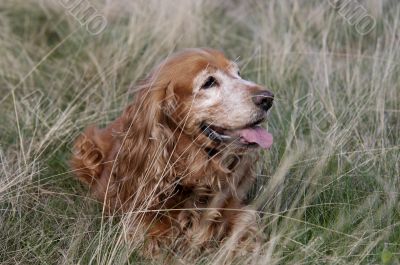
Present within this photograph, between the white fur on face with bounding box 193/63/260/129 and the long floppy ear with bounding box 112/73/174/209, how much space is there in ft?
0.61

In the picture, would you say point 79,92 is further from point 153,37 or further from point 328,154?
point 328,154

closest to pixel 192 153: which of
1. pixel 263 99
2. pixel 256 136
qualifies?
pixel 256 136

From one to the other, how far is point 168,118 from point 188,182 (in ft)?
1.17

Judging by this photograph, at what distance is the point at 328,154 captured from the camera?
171 inches

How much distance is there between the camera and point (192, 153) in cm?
401

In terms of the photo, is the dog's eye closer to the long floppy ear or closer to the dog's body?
the dog's body

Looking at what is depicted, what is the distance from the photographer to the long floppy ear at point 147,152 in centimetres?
396

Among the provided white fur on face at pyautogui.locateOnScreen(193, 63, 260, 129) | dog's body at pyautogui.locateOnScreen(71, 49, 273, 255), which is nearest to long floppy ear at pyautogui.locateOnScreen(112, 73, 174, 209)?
dog's body at pyautogui.locateOnScreen(71, 49, 273, 255)

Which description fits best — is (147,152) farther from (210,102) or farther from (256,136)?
(256,136)

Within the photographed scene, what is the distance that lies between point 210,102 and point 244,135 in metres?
0.26

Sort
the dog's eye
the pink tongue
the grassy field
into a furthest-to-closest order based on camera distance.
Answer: the dog's eye, the pink tongue, the grassy field

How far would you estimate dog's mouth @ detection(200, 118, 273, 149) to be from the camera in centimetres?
389

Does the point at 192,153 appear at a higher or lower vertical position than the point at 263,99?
lower

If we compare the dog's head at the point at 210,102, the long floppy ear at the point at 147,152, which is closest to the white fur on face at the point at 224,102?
the dog's head at the point at 210,102
